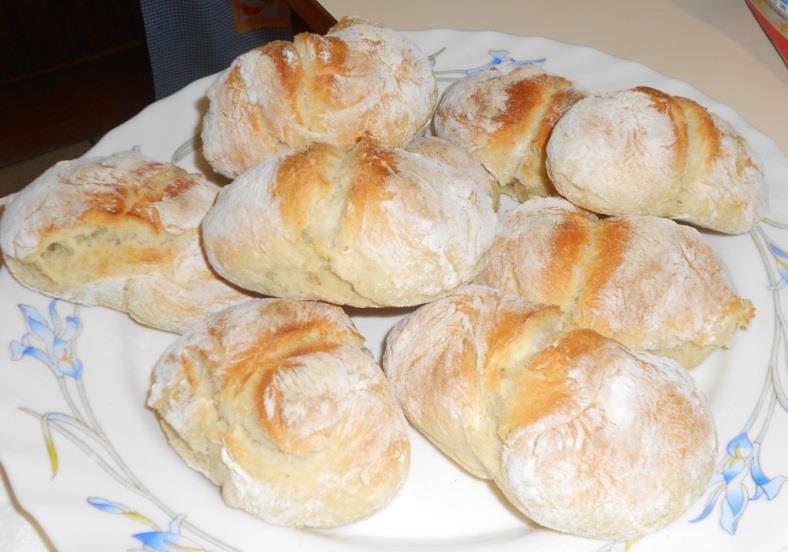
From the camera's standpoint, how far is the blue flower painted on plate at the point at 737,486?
1.26m

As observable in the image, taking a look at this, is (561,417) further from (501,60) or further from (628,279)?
(501,60)

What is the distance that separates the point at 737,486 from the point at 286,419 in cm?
75

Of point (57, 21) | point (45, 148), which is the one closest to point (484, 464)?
point (45, 148)

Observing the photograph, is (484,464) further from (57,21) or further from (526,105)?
(57,21)

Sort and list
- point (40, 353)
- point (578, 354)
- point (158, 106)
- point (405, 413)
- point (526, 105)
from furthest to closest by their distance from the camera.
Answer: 1. point (158, 106)
2. point (526, 105)
3. point (40, 353)
4. point (405, 413)
5. point (578, 354)

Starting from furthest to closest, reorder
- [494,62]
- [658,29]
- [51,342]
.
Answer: [658,29] → [494,62] → [51,342]

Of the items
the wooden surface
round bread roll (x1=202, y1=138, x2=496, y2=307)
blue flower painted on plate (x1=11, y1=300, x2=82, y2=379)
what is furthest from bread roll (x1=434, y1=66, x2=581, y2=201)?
blue flower painted on plate (x1=11, y1=300, x2=82, y2=379)

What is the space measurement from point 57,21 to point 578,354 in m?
3.63

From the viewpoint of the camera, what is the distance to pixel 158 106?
77.8 inches

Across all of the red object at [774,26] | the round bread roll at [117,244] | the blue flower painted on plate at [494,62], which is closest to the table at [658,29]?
the red object at [774,26]

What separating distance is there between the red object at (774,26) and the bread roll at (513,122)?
915 millimetres

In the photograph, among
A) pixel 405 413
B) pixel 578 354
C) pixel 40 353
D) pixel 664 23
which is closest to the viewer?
pixel 578 354

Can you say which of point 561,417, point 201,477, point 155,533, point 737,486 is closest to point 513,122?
point 561,417

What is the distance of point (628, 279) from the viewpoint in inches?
54.1
